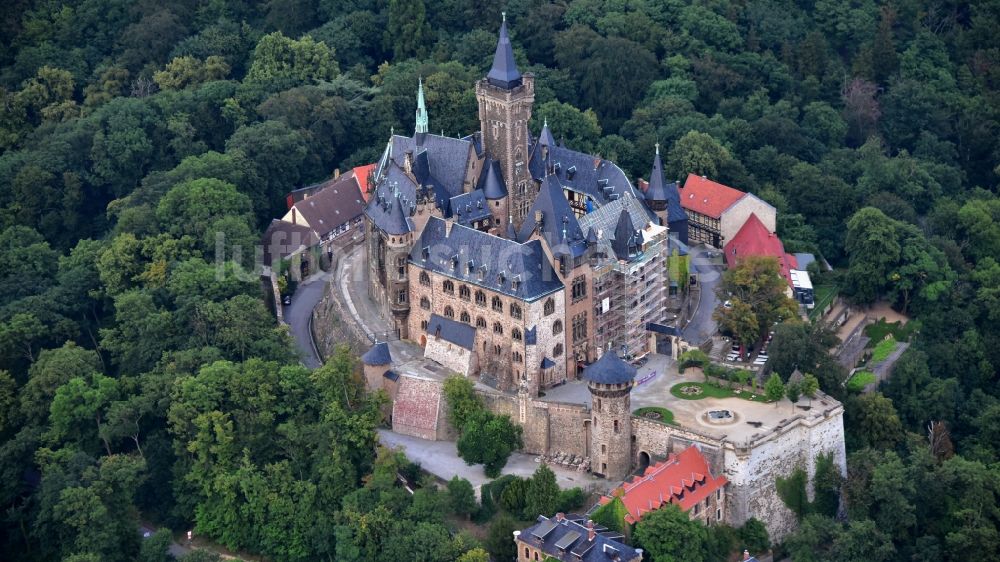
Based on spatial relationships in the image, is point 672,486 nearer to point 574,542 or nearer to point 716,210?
point 574,542

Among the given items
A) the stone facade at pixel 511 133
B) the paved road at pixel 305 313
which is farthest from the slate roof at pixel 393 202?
the paved road at pixel 305 313

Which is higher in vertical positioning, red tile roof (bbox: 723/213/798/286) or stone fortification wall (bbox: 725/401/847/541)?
red tile roof (bbox: 723/213/798/286)

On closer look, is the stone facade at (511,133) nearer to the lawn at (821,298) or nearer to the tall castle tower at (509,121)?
the tall castle tower at (509,121)

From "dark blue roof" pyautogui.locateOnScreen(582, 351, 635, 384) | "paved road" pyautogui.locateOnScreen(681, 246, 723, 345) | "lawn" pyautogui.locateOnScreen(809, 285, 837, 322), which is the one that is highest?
"dark blue roof" pyautogui.locateOnScreen(582, 351, 635, 384)

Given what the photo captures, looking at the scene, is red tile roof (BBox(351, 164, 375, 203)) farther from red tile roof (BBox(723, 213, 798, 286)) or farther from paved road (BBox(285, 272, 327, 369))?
red tile roof (BBox(723, 213, 798, 286))

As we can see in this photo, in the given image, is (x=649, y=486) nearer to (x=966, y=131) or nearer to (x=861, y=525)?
(x=861, y=525)

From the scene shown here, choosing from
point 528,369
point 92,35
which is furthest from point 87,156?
point 528,369

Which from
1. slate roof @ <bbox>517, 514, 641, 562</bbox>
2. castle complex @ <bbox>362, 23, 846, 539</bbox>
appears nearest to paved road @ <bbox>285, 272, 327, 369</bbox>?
castle complex @ <bbox>362, 23, 846, 539</bbox>
